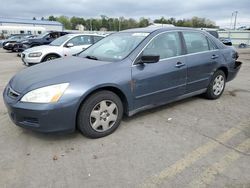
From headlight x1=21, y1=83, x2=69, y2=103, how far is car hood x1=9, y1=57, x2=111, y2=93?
7cm

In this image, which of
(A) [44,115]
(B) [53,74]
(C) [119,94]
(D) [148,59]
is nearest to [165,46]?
(D) [148,59]

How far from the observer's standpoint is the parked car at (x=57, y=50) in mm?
9023

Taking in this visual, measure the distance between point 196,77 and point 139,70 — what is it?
4.90 feet

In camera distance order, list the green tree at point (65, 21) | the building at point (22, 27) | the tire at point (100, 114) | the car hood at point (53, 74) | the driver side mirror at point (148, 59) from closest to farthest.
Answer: the car hood at point (53, 74)
the tire at point (100, 114)
the driver side mirror at point (148, 59)
the building at point (22, 27)
the green tree at point (65, 21)

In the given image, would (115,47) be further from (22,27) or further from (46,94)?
(22,27)

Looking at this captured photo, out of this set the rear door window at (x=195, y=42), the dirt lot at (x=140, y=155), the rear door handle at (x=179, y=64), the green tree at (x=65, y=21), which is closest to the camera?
the dirt lot at (x=140, y=155)

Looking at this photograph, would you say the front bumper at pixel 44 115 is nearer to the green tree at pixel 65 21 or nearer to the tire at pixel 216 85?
the tire at pixel 216 85

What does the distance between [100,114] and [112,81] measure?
0.50 m

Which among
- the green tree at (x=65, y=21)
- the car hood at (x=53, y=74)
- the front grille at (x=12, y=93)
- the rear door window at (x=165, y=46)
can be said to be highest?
the green tree at (x=65, y=21)

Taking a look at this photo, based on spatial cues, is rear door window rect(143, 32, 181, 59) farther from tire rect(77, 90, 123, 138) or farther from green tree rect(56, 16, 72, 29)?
green tree rect(56, 16, 72, 29)

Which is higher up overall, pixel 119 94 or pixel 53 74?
pixel 53 74

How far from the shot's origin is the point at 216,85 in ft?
16.9

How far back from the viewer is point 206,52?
4.74m

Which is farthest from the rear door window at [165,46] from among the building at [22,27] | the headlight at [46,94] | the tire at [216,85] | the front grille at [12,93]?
the building at [22,27]
